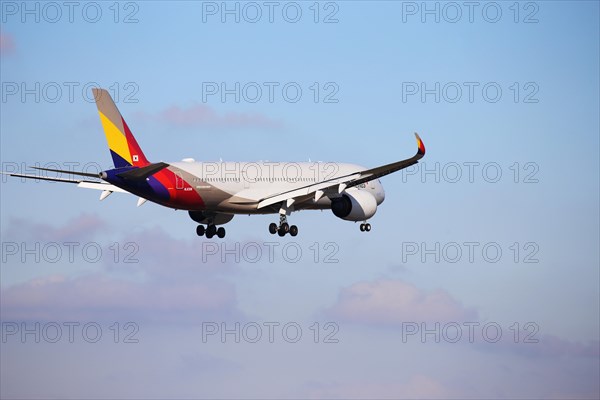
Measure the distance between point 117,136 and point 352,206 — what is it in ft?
54.8

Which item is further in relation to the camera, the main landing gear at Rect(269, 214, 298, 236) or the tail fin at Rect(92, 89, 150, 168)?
the main landing gear at Rect(269, 214, 298, 236)

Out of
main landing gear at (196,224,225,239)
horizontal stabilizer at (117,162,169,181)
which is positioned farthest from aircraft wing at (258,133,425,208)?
horizontal stabilizer at (117,162,169,181)

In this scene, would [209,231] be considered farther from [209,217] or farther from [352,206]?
[352,206]

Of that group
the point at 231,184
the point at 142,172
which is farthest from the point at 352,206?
the point at 142,172

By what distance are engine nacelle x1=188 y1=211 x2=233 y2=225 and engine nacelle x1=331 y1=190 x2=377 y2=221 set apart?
709cm

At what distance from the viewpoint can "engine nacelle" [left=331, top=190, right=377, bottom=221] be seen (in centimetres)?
9744

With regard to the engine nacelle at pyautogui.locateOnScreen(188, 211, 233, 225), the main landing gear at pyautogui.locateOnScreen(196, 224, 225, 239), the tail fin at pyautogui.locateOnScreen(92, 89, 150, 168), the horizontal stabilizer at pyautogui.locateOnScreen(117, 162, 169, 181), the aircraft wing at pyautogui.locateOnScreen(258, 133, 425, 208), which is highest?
the tail fin at pyautogui.locateOnScreen(92, 89, 150, 168)

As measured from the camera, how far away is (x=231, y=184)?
93.8 m

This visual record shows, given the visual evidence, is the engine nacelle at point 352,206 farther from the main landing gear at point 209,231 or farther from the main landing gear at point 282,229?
the main landing gear at point 209,231

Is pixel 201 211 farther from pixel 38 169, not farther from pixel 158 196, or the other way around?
pixel 38 169

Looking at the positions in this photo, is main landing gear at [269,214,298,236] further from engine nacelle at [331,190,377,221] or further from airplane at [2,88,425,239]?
engine nacelle at [331,190,377,221]

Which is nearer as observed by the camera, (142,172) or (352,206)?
(142,172)

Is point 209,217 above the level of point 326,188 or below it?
below

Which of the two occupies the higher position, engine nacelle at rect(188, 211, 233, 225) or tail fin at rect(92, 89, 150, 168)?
tail fin at rect(92, 89, 150, 168)
